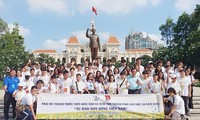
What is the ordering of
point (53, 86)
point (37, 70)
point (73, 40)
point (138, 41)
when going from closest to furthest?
point (53, 86) → point (37, 70) → point (73, 40) → point (138, 41)

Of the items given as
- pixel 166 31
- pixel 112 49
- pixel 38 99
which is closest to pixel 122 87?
pixel 38 99

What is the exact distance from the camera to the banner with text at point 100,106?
8023 mm

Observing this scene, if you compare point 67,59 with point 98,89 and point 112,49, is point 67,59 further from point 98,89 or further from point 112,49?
point 98,89

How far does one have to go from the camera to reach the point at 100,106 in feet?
26.6

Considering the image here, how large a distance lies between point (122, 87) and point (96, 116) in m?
1.69

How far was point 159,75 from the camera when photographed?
939 centimetres

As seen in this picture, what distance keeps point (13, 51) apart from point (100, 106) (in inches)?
1325

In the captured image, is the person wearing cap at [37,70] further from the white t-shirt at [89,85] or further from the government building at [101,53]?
the government building at [101,53]

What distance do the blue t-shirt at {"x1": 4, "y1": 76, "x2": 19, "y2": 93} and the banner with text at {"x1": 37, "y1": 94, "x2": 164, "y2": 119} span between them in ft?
4.89

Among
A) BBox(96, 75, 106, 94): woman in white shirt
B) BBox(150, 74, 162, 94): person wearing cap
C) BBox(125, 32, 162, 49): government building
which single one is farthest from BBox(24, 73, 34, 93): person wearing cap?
BBox(125, 32, 162, 49): government building

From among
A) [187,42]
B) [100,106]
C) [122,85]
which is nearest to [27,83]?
[100,106]

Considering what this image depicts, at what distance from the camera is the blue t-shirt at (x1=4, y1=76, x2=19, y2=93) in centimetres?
915

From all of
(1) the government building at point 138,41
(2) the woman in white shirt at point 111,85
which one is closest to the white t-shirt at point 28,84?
(2) the woman in white shirt at point 111,85

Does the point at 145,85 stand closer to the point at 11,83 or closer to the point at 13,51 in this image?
the point at 11,83
